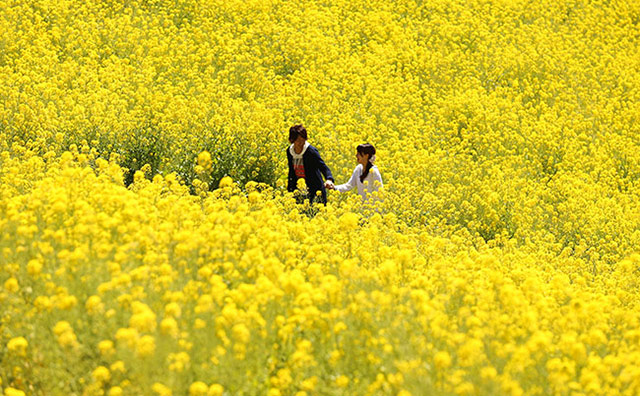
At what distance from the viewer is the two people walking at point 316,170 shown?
8875 millimetres

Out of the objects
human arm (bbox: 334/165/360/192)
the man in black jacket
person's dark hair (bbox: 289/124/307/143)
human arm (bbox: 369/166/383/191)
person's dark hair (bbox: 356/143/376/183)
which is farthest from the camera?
human arm (bbox: 334/165/360/192)

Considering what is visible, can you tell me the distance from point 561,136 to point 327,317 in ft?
38.0

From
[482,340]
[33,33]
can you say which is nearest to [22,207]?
[482,340]

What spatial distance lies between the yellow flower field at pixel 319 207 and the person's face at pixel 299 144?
0.75 metres

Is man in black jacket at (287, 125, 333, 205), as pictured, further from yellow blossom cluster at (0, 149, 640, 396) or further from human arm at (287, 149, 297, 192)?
yellow blossom cluster at (0, 149, 640, 396)

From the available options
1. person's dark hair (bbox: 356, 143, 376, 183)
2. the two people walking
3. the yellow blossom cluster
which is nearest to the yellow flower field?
the yellow blossom cluster

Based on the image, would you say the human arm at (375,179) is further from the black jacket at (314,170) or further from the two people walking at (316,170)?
the black jacket at (314,170)

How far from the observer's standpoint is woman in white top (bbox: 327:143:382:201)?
9.09 meters

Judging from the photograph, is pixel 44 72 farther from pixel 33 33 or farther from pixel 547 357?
pixel 547 357

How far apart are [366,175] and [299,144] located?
1001mm

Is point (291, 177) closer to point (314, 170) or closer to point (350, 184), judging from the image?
point (314, 170)

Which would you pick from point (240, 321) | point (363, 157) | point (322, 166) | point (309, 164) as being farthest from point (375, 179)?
point (240, 321)

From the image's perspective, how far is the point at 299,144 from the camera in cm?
888

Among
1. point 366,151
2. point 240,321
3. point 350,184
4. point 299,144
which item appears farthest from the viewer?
point 350,184
